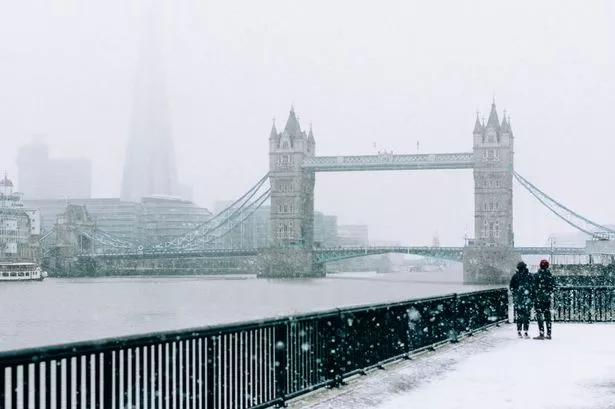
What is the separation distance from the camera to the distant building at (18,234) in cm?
12606

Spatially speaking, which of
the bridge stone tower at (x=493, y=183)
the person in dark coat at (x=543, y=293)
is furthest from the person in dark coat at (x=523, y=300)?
the bridge stone tower at (x=493, y=183)

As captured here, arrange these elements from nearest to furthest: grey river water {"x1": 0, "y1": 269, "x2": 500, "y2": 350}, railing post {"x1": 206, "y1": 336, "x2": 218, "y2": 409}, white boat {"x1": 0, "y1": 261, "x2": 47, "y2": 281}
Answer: railing post {"x1": 206, "y1": 336, "x2": 218, "y2": 409}
grey river water {"x1": 0, "y1": 269, "x2": 500, "y2": 350}
white boat {"x1": 0, "y1": 261, "x2": 47, "y2": 281}

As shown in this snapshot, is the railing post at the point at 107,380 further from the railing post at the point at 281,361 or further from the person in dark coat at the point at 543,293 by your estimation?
the person in dark coat at the point at 543,293

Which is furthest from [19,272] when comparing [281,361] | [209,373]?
[209,373]

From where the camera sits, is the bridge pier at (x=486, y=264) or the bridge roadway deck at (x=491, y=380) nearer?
the bridge roadway deck at (x=491, y=380)

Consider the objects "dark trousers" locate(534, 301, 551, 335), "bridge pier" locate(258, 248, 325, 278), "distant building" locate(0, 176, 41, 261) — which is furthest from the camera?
"bridge pier" locate(258, 248, 325, 278)

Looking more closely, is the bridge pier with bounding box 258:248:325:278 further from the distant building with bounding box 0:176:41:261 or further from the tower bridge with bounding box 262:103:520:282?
the distant building with bounding box 0:176:41:261

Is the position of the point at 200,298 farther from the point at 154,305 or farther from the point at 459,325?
the point at 459,325

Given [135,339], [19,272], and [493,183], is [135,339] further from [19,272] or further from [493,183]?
[493,183]

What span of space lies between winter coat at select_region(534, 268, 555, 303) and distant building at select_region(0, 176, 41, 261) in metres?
117

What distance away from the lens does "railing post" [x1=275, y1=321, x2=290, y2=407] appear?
9445 millimetres

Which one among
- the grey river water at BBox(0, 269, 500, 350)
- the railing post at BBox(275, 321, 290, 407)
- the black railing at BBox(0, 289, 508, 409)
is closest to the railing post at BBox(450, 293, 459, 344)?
the black railing at BBox(0, 289, 508, 409)

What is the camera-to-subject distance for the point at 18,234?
130 meters

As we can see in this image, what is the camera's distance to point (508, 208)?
13288cm
